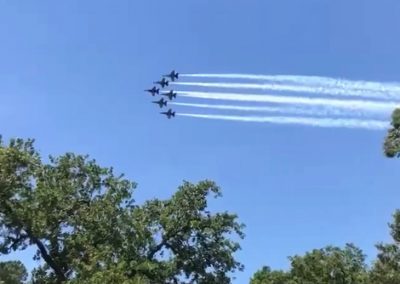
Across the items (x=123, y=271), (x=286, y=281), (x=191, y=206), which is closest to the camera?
(x=123, y=271)

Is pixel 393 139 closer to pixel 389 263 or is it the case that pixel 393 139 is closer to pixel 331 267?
pixel 389 263

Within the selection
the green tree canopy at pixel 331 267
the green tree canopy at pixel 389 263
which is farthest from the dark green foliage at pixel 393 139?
the green tree canopy at pixel 331 267

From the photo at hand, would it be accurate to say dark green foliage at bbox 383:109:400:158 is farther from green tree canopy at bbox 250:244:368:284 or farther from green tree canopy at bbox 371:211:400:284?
green tree canopy at bbox 250:244:368:284

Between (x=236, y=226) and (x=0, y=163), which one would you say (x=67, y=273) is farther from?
(x=236, y=226)

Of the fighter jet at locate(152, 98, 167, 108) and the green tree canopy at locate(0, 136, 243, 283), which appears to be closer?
the green tree canopy at locate(0, 136, 243, 283)

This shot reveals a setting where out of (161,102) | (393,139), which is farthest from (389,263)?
(161,102)

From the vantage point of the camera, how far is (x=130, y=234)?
3466cm

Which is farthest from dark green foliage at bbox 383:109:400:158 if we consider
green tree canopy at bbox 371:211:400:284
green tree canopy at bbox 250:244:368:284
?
green tree canopy at bbox 250:244:368:284

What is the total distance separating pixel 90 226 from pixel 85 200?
2.31 m

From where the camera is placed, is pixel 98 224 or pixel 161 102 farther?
pixel 161 102

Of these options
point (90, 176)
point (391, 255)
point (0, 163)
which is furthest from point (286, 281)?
point (0, 163)

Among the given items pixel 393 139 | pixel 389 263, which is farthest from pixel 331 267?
pixel 393 139

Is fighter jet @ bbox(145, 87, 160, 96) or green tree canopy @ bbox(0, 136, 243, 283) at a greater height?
fighter jet @ bbox(145, 87, 160, 96)

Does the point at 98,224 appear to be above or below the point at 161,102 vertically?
below
